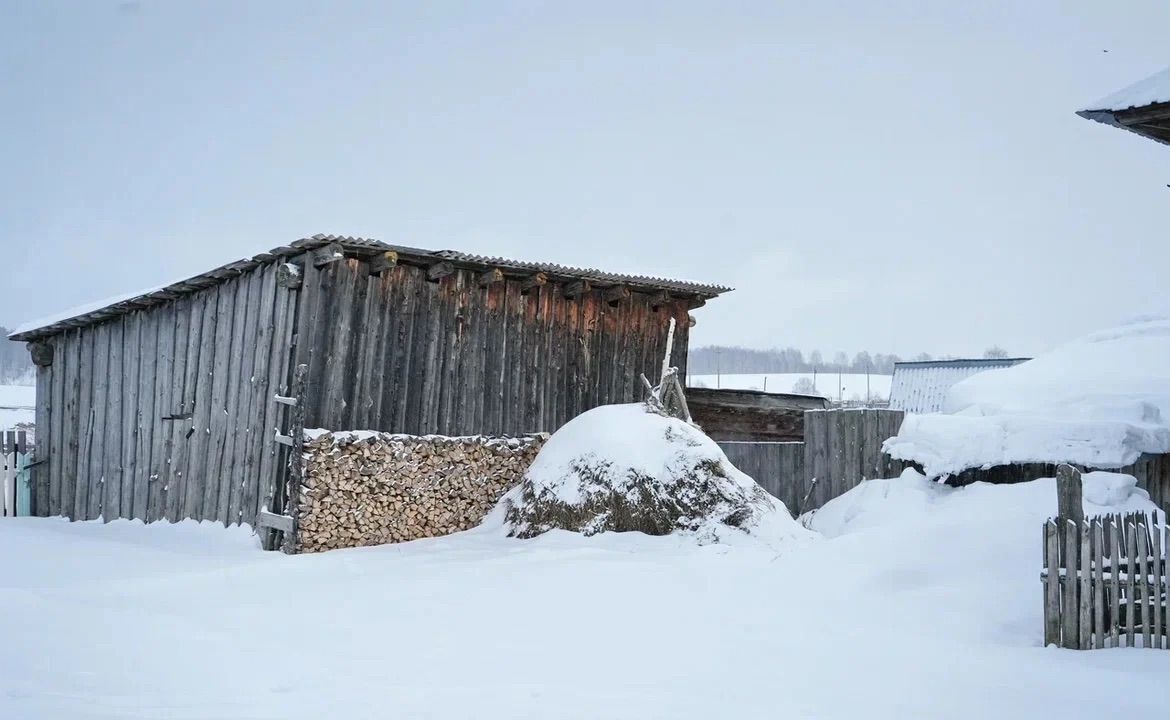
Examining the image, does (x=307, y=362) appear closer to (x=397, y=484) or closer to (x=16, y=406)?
(x=397, y=484)

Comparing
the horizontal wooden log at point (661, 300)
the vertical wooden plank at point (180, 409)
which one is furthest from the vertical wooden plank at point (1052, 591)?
the vertical wooden plank at point (180, 409)

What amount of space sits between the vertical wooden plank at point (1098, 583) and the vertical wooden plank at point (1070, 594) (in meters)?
0.11

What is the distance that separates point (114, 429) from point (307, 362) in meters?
4.80

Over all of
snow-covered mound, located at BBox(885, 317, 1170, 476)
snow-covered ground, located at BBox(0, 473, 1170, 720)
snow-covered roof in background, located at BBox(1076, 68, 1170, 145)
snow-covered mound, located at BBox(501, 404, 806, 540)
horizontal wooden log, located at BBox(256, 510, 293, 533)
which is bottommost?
snow-covered ground, located at BBox(0, 473, 1170, 720)

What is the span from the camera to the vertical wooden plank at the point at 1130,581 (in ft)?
21.3

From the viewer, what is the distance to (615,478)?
10766mm

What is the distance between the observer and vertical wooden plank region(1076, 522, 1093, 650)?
6508 millimetres

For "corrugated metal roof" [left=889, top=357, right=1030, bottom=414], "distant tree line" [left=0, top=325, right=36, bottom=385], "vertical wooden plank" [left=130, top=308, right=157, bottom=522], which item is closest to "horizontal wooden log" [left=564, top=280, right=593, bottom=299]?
"vertical wooden plank" [left=130, top=308, right=157, bottom=522]

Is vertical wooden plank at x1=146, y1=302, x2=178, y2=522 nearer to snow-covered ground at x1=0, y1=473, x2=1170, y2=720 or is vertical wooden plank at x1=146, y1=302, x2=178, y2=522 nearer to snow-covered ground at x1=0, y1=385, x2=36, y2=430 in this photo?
snow-covered ground at x1=0, y1=473, x2=1170, y2=720

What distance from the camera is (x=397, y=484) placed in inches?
444

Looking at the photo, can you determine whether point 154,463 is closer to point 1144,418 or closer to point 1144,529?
point 1144,529

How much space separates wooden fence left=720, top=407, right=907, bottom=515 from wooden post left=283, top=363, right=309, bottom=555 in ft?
21.5

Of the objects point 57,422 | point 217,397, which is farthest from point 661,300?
point 57,422

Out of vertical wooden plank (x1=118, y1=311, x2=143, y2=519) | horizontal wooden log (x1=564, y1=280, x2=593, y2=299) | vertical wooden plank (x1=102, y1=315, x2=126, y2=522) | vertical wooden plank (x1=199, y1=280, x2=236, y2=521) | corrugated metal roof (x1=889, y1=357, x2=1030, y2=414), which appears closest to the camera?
vertical wooden plank (x1=199, y1=280, x2=236, y2=521)
